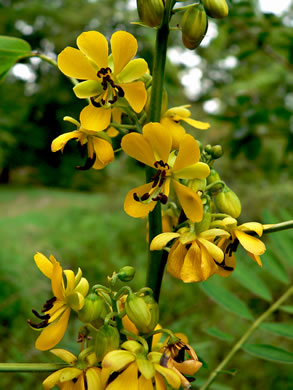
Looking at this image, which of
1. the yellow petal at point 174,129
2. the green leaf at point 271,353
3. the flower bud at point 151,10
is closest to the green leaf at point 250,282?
the green leaf at point 271,353

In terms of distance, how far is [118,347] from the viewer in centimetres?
74

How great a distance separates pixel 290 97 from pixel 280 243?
2.00m

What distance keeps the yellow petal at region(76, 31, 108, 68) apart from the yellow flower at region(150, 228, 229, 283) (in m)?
0.36

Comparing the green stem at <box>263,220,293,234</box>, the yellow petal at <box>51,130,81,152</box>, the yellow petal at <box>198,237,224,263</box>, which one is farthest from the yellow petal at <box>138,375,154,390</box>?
the yellow petal at <box>51,130,81,152</box>

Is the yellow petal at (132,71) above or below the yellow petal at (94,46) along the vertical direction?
below

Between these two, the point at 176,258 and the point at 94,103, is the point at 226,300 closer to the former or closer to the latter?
the point at 176,258

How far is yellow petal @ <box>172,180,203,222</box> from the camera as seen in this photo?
0.73 meters

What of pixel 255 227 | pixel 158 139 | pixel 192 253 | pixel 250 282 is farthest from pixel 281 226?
pixel 250 282

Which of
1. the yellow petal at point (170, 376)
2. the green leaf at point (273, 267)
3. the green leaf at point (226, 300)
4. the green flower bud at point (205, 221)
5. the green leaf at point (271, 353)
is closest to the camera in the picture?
the yellow petal at point (170, 376)

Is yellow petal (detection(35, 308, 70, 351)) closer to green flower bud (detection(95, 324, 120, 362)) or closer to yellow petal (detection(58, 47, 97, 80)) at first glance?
green flower bud (detection(95, 324, 120, 362))

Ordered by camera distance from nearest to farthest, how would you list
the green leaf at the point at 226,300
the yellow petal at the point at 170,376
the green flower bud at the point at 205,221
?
1. the yellow petal at the point at 170,376
2. the green flower bud at the point at 205,221
3. the green leaf at the point at 226,300

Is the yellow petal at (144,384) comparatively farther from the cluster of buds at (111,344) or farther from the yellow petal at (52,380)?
the yellow petal at (52,380)

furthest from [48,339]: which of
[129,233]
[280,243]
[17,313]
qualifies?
[129,233]

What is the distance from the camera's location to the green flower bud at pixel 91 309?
74cm
